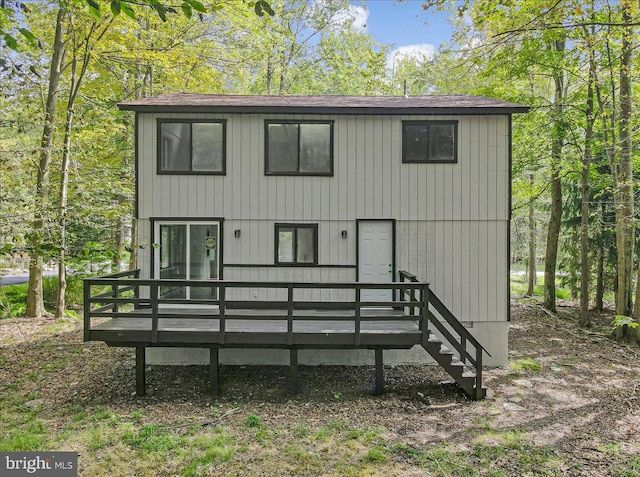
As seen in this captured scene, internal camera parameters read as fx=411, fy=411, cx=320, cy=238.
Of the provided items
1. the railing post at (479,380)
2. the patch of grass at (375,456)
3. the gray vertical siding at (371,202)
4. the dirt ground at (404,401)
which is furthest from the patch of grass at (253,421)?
the railing post at (479,380)

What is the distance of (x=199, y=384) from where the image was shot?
7.19 metres

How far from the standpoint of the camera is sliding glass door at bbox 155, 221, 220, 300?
26.3 ft

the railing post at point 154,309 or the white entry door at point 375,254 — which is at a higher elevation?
the white entry door at point 375,254

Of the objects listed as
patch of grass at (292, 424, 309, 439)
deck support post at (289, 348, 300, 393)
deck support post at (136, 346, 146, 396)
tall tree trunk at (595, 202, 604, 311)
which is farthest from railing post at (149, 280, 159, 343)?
tall tree trunk at (595, 202, 604, 311)

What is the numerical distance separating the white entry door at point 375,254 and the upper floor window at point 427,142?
4.73ft

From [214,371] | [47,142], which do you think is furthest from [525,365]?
[47,142]

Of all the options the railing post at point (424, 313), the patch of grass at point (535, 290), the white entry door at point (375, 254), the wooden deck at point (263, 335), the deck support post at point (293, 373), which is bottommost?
the patch of grass at point (535, 290)

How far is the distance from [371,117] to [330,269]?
3.09 m

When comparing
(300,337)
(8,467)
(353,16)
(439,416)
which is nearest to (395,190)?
(300,337)

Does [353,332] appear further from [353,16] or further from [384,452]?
[353,16]

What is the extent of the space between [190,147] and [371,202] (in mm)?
3705

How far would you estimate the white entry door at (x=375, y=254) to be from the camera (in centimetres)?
808

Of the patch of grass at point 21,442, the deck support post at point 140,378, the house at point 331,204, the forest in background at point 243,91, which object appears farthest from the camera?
the forest in background at point 243,91

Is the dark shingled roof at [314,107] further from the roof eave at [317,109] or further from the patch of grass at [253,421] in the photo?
the patch of grass at [253,421]
